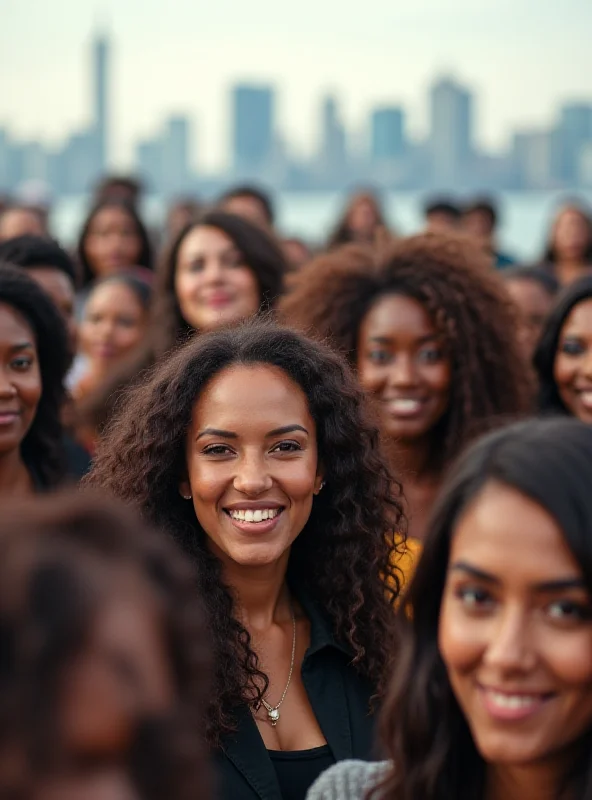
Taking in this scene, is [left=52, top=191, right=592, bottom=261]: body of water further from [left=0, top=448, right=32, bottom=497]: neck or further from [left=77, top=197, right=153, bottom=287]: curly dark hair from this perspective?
[left=0, top=448, right=32, bottom=497]: neck

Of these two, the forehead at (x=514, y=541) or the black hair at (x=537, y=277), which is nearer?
the forehead at (x=514, y=541)

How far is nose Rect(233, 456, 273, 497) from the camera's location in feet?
11.2

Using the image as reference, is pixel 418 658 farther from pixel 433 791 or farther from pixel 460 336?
pixel 460 336

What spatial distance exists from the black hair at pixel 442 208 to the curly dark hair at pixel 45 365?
26.9 feet

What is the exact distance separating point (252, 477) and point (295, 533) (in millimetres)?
231

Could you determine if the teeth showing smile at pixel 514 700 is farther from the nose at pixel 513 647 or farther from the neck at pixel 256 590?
the neck at pixel 256 590

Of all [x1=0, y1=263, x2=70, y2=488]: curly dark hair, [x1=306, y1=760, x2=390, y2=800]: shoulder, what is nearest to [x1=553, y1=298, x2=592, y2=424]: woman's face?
[x1=0, y1=263, x2=70, y2=488]: curly dark hair

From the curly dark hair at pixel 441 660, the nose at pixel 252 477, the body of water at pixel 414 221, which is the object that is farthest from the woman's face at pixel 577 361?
Result: the body of water at pixel 414 221

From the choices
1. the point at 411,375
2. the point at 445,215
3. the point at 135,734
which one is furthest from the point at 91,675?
the point at 445,215

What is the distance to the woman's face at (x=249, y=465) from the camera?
136 inches

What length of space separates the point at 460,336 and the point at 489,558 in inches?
134

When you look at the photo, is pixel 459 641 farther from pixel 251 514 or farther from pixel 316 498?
pixel 316 498

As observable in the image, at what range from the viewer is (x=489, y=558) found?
2.20 m

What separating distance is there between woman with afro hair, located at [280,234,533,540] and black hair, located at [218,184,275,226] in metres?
5.56
